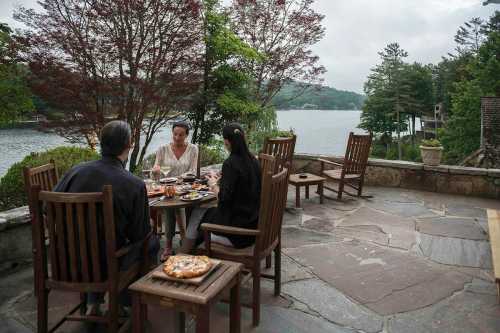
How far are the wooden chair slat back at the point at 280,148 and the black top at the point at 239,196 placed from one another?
2.17 m

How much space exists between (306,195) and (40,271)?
4.05 meters

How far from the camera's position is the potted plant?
5.83 metres

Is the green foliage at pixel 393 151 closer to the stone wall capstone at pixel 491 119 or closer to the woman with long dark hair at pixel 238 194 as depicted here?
the stone wall capstone at pixel 491 119

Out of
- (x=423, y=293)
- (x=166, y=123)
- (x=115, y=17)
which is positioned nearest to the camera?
(x=423, y=293)

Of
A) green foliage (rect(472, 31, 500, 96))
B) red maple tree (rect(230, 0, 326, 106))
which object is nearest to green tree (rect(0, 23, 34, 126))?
red maple tree (rect(230, 0, 326, 106))

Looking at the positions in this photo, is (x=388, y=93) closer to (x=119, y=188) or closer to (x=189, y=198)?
(x=189, y=198)

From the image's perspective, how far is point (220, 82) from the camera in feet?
22.7

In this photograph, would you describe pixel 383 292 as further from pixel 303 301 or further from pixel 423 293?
pixel 303 301

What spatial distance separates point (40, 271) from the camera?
202cm

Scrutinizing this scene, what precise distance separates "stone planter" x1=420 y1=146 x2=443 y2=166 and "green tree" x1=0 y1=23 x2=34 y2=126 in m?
5.78

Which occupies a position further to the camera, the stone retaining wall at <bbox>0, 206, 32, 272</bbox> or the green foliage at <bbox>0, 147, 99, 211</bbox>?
the green foliage at <bbox>0, 147, 99, 211</bbox>

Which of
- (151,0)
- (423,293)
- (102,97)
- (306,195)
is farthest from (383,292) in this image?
(151,0)

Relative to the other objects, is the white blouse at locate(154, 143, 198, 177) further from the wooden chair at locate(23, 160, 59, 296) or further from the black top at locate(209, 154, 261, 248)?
the black top at locate(209, 154, 261, 248)

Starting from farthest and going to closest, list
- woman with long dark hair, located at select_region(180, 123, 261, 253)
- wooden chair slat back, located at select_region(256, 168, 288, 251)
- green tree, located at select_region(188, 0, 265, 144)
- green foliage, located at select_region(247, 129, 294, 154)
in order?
1. green foliage, located at select_region(247, 129, 294, 154)
2. green tree, located at select_region(188, 0, 265, 144)
3. woman with long dark hair, located at select_region(180, 123, 261, 253)
4. wooden chair slat back, located at select_region(256, 168, 288, 251)
